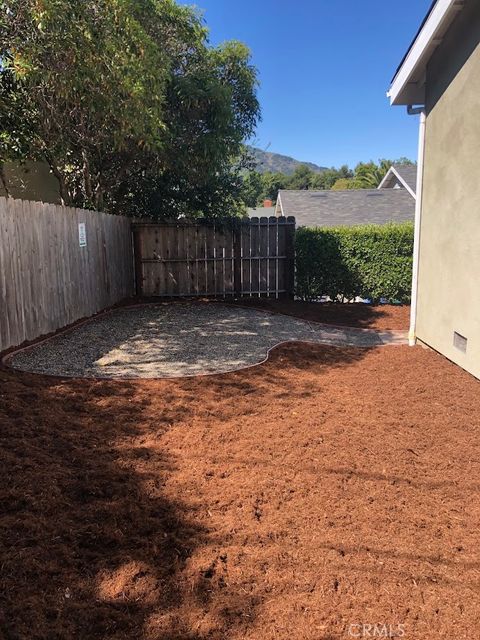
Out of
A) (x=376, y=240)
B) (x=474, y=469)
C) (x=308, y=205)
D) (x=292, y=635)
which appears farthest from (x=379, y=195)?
(x=292, y=635)

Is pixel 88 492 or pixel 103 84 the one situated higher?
pixel 103 84

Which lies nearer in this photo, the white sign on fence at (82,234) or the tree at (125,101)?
the tree at (125,101)

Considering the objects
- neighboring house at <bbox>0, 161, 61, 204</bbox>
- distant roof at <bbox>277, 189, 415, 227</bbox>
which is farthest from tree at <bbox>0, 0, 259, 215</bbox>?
distant roof at <bbox>277, 189, 415, 227</bbox>

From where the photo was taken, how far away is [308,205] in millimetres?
20062

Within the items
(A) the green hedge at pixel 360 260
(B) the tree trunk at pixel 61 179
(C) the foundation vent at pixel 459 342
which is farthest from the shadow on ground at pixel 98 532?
(A) the green hedge at pixel 360 260

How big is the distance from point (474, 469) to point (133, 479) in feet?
7.77

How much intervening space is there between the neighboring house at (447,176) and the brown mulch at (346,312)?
6.74 feet

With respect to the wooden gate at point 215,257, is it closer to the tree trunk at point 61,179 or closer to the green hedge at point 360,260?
the green hedge at point 360,260

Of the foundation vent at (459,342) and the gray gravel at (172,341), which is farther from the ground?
the foundation vent at (459,342)

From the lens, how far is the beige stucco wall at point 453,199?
5.04m

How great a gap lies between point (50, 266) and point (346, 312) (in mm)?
6125

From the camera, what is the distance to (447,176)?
578 centimetres

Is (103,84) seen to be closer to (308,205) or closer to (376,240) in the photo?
(376,240)

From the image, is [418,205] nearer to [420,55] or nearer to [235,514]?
[420,55]
